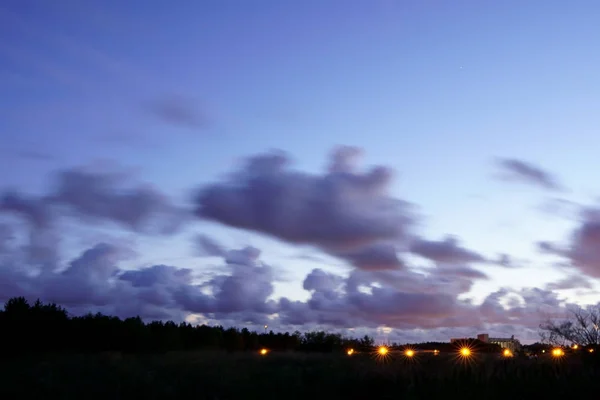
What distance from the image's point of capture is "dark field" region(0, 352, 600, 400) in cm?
1436

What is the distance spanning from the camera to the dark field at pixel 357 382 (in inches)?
565

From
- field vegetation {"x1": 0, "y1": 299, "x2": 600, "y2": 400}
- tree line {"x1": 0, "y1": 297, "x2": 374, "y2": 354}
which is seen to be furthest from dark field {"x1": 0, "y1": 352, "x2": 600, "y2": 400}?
tree line {"x1": 0, "y1": 297, "x2": 374, "y2": 354}

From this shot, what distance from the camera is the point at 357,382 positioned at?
64.8 ft

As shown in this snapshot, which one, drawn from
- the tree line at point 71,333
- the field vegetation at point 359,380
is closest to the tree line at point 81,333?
the tree line at point 71,333

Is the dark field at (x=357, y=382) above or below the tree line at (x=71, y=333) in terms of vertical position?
below

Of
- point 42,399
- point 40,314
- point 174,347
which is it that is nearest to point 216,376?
point 42,399

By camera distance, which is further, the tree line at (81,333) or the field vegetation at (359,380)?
the tree line at (81,333)

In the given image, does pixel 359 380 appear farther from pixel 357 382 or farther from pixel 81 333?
pixel 81 333

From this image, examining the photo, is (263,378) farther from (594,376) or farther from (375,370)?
(594,376)

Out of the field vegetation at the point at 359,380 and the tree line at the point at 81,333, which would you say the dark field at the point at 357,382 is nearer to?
the field vegetation at the point at 359,380

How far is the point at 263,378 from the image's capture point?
93.9 feet

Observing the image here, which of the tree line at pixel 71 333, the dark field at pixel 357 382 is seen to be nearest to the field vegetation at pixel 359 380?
the dark field at pixel 357 382

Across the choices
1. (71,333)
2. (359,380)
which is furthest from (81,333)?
(359,380)

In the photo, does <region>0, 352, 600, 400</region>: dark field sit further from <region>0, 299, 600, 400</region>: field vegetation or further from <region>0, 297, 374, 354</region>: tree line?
<region>0, 297, 374, 354</region>: tree line
